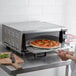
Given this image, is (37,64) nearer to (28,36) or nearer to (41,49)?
(41,49)

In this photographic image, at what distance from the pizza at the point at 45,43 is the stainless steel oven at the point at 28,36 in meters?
0.03

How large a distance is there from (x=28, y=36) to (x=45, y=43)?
0.43 feet

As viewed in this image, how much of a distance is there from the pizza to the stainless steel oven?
0.03 m

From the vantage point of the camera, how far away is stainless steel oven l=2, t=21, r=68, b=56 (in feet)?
4.95

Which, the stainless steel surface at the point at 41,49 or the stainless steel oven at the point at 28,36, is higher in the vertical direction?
the stainless steel oven at the point at 28,36

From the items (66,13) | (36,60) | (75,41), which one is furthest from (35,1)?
(36,60)

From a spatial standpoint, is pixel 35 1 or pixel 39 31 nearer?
pixel 39 31

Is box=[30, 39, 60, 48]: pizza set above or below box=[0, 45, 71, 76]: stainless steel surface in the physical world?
above

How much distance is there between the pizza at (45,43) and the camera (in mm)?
1531

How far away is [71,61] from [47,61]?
205mm

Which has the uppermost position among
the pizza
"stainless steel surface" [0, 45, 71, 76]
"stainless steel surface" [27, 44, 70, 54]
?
the pizza

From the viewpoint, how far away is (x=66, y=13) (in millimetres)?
2191

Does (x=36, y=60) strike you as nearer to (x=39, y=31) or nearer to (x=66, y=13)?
(x=39, y=31)

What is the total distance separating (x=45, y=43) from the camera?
1589mm
